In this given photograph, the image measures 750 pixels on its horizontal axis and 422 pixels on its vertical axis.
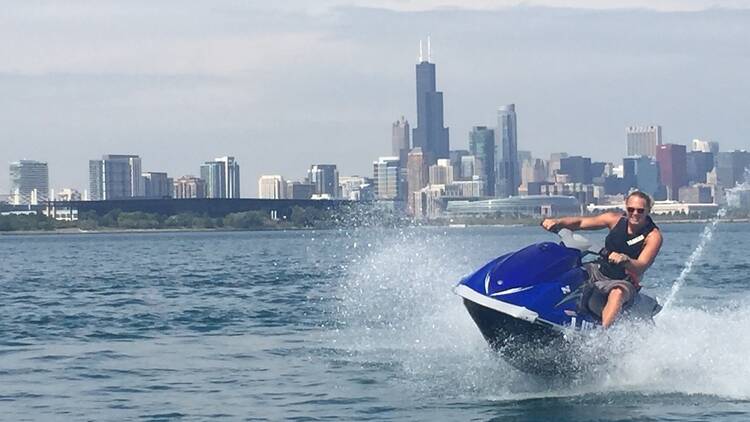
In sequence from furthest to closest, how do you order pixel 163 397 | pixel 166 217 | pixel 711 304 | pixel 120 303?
pixel 166 217
pixel 120 303
pixel 711 304
pixel 163 397

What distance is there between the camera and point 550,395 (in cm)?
1434

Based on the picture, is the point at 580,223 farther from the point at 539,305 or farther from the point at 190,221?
the point at 190,221

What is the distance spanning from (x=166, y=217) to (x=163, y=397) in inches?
5691

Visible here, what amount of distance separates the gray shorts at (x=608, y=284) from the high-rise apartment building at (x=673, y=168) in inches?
6449

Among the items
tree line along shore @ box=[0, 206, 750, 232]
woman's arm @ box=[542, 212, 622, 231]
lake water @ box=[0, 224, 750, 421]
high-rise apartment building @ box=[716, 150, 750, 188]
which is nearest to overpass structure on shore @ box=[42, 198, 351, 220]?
tree line along shore @ box=[0, 206, 750, 232]

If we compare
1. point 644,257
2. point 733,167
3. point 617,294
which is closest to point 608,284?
point 617,294

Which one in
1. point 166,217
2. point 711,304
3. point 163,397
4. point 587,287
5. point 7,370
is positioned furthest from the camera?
point 166,217

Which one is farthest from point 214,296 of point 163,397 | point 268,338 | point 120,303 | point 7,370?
point 163,397

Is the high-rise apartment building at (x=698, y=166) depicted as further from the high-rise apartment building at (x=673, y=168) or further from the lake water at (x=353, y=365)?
the lake water at (x=353, y=365)

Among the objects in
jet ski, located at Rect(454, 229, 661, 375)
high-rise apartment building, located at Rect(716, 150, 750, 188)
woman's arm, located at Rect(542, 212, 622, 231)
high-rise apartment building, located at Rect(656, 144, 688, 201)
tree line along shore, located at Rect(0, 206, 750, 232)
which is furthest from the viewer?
high-rise apartment building, located at Rect(656, 144, 688, 201)

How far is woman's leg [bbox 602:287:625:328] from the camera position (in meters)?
14.0

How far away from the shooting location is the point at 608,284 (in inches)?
557

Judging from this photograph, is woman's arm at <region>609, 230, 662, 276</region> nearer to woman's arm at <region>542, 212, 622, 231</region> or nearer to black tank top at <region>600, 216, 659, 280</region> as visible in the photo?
black tank top at <region>600, 216, 659, 280</region>

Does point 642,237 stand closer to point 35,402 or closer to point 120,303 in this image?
point 35,402
